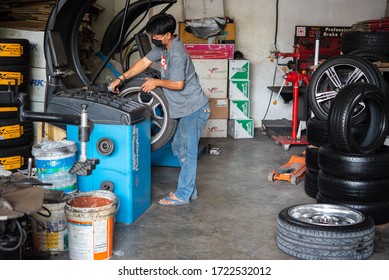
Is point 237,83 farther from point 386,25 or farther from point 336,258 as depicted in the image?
point 336,258

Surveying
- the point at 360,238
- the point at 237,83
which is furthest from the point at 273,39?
the point at 360,238

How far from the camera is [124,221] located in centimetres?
428

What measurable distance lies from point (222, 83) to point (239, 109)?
0.45 meters

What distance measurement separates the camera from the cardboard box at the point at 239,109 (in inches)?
314

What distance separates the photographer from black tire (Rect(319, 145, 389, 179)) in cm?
417

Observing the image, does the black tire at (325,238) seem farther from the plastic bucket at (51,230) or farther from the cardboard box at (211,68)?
the cardboard box at (211,68)

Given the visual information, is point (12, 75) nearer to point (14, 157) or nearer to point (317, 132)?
point (14, 157)

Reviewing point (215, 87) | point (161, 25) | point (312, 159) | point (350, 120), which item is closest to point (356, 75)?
point (312, 159)

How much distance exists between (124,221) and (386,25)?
444 cm

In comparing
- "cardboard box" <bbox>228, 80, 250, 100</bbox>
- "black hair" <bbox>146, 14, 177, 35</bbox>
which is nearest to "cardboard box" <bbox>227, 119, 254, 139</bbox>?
"cardboard box" <bbox>228, 80, 250, 100</bbox>

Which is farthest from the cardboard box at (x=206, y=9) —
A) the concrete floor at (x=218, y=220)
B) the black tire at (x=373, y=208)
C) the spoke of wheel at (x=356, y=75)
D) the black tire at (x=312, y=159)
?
the black tire at (x=373, y=208)

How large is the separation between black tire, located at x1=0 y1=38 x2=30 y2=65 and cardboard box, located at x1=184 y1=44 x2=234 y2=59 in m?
3.21

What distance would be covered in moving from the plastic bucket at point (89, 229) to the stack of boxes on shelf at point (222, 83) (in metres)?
4.57

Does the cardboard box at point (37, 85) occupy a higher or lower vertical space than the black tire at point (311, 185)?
higher
